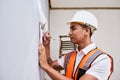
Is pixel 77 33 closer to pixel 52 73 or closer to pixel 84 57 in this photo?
pixel 84 57

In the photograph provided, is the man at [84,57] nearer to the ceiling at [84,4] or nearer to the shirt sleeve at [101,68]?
the shirt sleeve at [101,68]

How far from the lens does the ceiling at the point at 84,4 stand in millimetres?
3323

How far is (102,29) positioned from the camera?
343 centimetres

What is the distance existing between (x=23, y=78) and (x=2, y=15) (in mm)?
330

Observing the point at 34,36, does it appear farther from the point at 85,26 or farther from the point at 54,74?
the point at 85,26

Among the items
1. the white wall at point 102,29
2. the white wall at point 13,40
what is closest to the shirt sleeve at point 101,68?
Result: the white wall at point 13,40

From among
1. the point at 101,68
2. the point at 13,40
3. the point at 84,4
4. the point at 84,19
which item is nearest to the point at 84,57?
Answer: the point at 101,68

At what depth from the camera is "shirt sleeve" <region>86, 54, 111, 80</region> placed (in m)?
1.55

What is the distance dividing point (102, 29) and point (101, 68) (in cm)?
193

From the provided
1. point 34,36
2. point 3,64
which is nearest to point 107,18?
point 34,36

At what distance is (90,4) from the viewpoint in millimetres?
3357

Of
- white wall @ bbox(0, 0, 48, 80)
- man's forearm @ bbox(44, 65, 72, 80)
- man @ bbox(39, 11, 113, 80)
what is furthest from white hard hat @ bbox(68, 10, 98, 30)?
white wall @ bbox(0, 0, 48, 80)

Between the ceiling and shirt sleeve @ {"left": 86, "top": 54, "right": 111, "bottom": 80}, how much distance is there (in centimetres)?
185

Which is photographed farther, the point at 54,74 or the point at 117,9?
the point at 117,9
